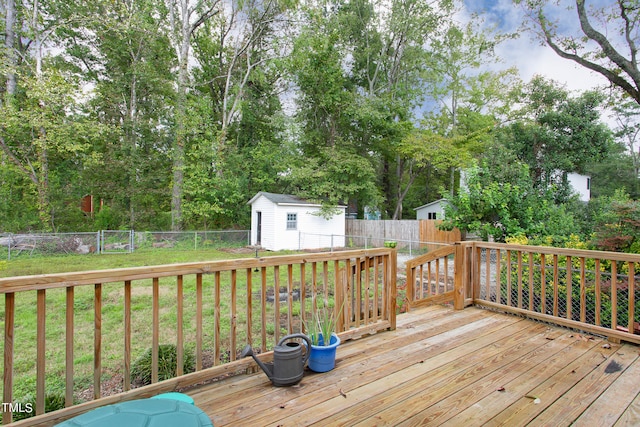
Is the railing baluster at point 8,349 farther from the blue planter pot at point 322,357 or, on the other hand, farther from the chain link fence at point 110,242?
the chain link fence at point 110,242

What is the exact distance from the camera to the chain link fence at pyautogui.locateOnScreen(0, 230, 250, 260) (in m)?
9.05

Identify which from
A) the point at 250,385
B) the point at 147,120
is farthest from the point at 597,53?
the point at 147,120

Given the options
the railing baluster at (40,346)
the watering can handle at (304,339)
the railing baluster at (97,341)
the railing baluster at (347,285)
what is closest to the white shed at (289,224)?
the railing baluster at (347,285)

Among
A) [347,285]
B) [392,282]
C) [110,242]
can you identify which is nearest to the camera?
[347,285]

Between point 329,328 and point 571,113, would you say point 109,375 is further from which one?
point 571,113

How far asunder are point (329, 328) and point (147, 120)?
15.2m

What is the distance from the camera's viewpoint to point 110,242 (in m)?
10.7

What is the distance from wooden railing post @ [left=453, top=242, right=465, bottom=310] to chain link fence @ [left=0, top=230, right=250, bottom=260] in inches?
401

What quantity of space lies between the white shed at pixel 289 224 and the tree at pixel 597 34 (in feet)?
28.9

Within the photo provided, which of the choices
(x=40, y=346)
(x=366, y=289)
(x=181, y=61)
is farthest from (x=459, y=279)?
(x=181, y=61)

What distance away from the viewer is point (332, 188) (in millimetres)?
14430

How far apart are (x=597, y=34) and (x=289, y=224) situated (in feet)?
35.3

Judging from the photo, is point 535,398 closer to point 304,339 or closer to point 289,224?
point 304,339

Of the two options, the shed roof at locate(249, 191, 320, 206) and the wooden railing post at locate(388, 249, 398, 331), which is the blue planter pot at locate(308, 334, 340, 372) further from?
the shed roof at locate(249, 191, 320, 206)
